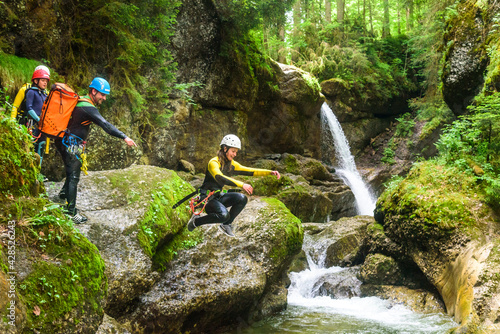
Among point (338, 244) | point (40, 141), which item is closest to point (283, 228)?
point (338, 244)

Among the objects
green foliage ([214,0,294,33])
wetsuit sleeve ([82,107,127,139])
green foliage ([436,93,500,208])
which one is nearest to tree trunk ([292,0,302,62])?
green foliage ([214,0,294,33])

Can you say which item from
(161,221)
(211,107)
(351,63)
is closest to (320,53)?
(351,63)

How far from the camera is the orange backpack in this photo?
16.3ft

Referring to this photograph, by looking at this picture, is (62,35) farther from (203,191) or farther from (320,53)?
(320,53)

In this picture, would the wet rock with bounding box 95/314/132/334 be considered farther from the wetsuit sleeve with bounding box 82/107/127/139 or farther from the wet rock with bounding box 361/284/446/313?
the wet rock with bounding box 361/284/446/313

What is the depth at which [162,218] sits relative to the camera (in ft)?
20.3

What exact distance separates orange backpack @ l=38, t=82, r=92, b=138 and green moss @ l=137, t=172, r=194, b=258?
1894 millimetres

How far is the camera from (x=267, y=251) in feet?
24.1

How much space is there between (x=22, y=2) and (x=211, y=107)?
8178 millimetres

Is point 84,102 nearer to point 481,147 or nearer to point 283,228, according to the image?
point 283,228

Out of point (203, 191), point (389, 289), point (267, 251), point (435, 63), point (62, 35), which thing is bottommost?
point (389, 289)

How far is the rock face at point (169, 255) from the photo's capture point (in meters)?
5.39

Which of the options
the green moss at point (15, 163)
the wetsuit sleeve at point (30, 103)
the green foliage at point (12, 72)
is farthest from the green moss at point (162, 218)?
the green foliage at point (12, 72)

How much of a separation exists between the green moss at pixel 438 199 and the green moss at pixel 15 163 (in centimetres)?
747
